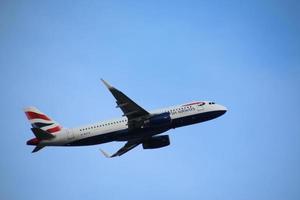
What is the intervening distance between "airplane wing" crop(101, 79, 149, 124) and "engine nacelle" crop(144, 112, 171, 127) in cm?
121

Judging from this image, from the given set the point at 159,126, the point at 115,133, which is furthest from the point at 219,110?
the point at 115,133

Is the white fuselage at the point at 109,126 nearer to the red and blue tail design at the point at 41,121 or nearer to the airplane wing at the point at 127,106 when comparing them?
the airplane wing at the point at 127,106

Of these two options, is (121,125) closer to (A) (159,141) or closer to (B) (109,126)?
(B) (109,126)

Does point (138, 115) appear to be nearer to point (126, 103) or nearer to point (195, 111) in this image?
point (126, 103)

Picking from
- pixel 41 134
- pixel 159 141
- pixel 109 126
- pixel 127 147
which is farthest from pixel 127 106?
pixel 41 134

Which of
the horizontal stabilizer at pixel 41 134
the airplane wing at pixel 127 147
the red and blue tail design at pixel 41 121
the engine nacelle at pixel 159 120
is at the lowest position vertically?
the airplane wing at pixel 127 147

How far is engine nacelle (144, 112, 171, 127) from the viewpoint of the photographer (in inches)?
2539

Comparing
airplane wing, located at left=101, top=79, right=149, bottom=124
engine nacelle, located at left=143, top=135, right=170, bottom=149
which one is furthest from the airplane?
engine nacelle, located at left=143, top=135, right=170, bottom=149

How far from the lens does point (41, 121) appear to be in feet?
224

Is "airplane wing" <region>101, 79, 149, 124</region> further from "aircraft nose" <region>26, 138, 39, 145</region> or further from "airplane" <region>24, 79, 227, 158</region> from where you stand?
"aircraft nose" <region>26, 138, 39, 145</region>

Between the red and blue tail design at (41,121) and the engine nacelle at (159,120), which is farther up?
the red and blue tail design at (41,121)

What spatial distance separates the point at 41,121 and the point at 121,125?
11374mm

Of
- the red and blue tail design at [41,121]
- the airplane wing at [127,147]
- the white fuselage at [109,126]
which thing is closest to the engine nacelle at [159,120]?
the white fuselage at [109,126]

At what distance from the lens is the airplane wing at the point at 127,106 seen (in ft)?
205
